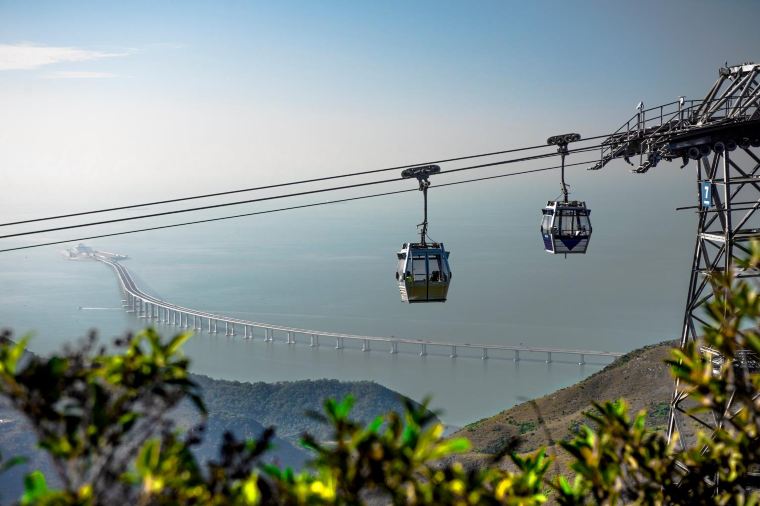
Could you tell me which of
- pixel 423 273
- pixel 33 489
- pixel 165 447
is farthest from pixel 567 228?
pixel 33 489

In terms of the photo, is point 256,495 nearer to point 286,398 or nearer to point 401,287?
point 401,287

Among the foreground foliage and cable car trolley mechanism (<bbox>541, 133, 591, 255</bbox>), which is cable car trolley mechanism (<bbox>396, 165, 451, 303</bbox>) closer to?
cable car trolley mechanism (<bbox>541, 133, 591, 255</bbox>)

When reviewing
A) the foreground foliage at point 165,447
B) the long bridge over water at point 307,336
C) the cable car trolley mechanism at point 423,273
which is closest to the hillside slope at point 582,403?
the cable car trolley mechanism at point 423,273

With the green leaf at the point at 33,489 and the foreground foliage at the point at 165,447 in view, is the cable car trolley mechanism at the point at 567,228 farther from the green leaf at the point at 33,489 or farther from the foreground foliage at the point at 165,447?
the green leaf at the point at 33,489

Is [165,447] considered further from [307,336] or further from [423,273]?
[307,336]

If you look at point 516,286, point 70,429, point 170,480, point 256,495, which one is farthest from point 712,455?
point 516,286

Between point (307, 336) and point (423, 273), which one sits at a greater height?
point (423, 273)
